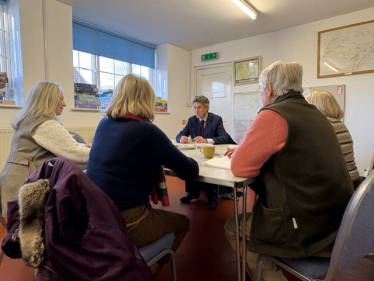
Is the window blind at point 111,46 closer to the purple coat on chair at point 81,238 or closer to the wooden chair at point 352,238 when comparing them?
the purple coat on chair at point 81,238

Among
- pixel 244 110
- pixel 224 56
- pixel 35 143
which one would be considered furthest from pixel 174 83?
pixel 35 143

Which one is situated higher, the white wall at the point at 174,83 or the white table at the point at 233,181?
the white wall at the point at 174,83

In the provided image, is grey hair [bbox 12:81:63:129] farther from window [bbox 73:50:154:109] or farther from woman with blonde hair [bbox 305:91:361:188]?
window [bbox 73:50:154:109]

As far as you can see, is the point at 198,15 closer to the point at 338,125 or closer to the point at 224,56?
→ the point at 224,56

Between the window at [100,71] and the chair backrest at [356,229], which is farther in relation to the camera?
the window at [100,71]

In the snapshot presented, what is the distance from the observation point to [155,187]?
119cm

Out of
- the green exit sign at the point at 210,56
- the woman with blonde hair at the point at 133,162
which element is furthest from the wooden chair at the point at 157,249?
the green exit sign at the point at 210,56

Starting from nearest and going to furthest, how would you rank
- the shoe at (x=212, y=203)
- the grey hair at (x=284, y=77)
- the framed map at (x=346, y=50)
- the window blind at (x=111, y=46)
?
the grey hair at (x=284, y=77) → the shoe at (x=212, y=203) → the framed map at (x=346, y=50) → the window blind at (x=111, y=46)

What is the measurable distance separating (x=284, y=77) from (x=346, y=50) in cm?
319

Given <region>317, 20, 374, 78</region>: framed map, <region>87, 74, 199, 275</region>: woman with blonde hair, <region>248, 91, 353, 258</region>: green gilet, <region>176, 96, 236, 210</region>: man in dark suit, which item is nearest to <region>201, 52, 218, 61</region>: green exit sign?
<region>317, 20, 374, 78</region>: framed map

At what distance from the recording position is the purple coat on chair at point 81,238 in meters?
0.70

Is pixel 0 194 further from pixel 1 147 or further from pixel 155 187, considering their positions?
pixel 1 147

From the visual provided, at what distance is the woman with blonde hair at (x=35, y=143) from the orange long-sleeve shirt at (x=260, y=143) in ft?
3.02

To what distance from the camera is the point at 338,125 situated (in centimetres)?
173
